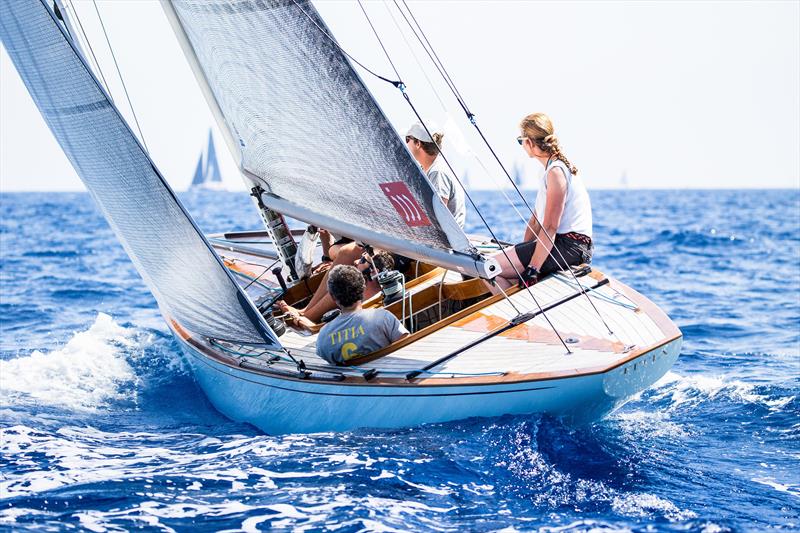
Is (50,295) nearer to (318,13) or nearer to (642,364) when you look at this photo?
(318,13)

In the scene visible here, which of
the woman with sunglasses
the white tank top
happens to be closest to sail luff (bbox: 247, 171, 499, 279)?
the woman with sunglasses

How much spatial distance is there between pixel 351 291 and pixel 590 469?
1.58m

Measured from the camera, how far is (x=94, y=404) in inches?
241

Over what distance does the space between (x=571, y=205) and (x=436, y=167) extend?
1163 mm

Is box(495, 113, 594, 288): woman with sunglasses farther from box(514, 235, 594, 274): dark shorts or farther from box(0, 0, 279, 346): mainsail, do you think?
box(0, 0, 279, 346): mainsail

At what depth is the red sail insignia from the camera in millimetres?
4836

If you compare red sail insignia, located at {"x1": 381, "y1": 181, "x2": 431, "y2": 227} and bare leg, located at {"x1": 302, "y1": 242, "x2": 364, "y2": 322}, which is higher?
red sail insignia, located at {"x1": 381, "y1": 181, "x2": 431, "y2": 227}

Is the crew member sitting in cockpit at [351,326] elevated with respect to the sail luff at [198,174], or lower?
lower

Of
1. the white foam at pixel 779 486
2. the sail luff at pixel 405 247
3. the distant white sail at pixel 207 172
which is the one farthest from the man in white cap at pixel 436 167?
the distant white sail at pixel 207 172

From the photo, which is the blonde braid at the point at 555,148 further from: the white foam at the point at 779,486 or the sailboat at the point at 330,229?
the white foam at the point at 779,486

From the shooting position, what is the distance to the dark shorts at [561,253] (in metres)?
5.70

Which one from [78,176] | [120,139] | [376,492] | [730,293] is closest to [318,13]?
[120,139]

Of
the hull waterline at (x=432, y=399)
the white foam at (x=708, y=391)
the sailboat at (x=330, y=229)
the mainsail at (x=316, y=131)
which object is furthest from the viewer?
the white foam at (x=708, y=391)

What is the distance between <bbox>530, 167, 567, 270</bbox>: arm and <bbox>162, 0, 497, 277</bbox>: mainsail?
32.0 inches
